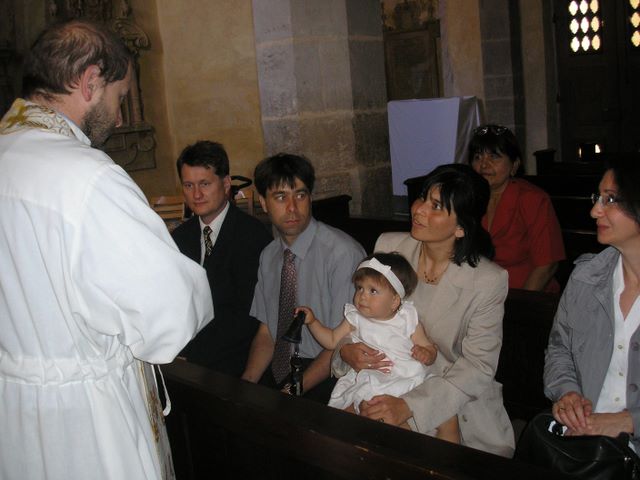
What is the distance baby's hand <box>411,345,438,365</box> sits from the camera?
2.55 meters

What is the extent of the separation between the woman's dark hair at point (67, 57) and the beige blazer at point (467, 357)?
135 cm

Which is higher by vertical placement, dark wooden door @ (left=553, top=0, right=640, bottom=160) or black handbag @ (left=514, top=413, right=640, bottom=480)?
dark wooden door @ (left=553, top=0, right=640, bottom=160)

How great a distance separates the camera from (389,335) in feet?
8.57

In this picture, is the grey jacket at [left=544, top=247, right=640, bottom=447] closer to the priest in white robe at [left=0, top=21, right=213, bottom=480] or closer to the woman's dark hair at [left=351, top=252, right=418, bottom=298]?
the woman's dark hair at [left=351, top=252, right=418, bottom=298]

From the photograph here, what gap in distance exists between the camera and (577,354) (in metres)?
2.44

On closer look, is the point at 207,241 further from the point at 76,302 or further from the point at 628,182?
the point at 628,182

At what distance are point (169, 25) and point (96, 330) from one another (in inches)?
248

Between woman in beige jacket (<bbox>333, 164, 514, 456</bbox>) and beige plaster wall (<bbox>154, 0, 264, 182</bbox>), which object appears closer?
woman in beige jacket (<bbox>333, 164, 514, 456</bbox>)

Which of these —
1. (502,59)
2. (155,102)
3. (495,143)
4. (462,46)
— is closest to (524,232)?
(495,143)

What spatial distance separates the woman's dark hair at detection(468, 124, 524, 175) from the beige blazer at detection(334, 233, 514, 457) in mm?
1402

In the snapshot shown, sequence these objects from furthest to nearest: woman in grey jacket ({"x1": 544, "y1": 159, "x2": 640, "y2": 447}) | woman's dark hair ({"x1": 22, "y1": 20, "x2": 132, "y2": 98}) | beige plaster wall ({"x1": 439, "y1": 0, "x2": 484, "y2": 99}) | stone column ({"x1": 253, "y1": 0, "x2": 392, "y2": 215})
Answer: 1. beige plaster wall ({"x1": 439, "y1": 0, "x2": 484, "y2": 99})
2. stone column ({"x1": 253, "y1": 0, "x2": 392, "y2": 215})
3. woman in grey jacket ({"x1": 544, "y1": 159, "x2": 640, "y2": 447})
4. woman's dark hair ({"x1": 22, "y1": 20, "x2": 132, "y2": 98})

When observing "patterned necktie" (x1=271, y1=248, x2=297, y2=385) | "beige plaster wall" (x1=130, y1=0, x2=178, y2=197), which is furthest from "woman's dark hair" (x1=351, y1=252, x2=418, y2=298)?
"beige plaster wall" (x1=130, y1=0, x2=178, y2=197)

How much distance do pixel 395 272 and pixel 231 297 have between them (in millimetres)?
989

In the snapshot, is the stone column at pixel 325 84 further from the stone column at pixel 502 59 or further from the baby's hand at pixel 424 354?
the stone column at pixel 502 59
